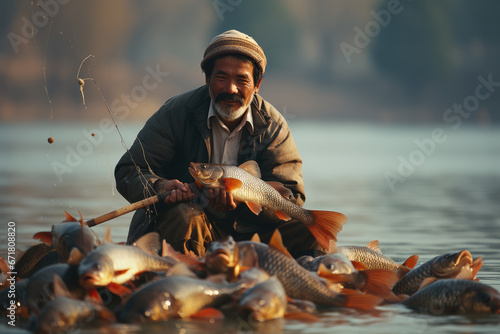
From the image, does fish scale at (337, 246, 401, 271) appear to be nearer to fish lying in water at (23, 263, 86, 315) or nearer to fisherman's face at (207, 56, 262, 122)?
fisherman's face at (207, 56, 262, 122)

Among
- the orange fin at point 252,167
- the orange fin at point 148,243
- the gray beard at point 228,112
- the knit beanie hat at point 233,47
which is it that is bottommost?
the orange fin at point 148,243

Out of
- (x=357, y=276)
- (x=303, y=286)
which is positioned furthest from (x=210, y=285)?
(x=357, y=276)

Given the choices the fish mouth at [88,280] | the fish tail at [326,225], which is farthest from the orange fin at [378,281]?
the fish mouth at [88,280]

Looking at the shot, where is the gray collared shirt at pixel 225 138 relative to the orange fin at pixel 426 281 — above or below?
above

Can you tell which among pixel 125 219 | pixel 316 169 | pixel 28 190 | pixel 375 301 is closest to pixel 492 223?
pixel 125 219

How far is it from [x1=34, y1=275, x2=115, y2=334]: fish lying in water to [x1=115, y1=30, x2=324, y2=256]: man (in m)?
1.74

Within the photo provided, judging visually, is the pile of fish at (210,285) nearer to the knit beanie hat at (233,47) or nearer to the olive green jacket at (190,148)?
the olive green jacket at (190,148)

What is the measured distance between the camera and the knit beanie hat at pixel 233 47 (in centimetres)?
663

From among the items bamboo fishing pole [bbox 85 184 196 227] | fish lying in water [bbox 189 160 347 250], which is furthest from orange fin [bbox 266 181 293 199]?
bamboo fishing pole [bbox 85 184 196 227]

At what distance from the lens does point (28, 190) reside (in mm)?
15234

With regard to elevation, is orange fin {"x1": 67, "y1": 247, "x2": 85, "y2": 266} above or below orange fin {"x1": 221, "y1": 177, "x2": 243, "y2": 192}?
below

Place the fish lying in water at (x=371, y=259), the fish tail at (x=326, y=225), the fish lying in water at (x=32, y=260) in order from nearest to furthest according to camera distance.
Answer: the fish lying in water at (x=32, y=260), the fish tail at (x=326, y=225), the fish lying in water at (x=371, y=259)

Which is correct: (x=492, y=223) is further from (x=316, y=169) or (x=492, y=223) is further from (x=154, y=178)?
(x=316, y=169)

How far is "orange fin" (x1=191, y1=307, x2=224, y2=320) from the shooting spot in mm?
4746
